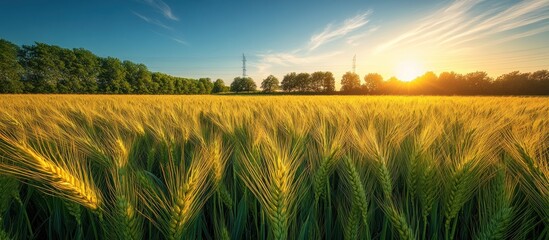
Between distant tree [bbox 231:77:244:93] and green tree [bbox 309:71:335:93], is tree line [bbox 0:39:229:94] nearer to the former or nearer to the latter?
distant tree [bbox 231:77:244:93]

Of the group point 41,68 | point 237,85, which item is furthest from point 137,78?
point 237,85

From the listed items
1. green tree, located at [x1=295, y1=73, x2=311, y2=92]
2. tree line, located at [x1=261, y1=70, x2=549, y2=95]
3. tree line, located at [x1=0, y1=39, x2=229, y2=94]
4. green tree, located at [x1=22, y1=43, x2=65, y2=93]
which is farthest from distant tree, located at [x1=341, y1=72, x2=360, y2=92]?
green tree, located at [x1=22, y1=43, x2=65, y2=93]

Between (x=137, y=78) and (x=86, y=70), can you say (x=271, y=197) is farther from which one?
(x=137, y=78)

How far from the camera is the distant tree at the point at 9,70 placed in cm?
3009

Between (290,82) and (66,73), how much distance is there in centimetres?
5811

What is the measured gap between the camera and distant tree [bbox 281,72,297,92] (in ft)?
265

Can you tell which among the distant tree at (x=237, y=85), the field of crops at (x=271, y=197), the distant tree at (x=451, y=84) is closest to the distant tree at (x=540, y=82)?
the distant tree at (x=451, y=84)

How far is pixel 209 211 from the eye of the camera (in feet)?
3.92

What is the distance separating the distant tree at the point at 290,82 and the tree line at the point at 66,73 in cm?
4070

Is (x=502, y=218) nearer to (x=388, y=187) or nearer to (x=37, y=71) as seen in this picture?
(x=388, y=187)

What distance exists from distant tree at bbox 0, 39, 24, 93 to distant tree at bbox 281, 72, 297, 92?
63.1 metres

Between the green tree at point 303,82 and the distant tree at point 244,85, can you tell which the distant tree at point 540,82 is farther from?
the distant tree at point 244,85

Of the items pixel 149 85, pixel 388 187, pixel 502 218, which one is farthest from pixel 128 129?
pixel 149 85

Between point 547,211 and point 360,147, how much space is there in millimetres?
693
